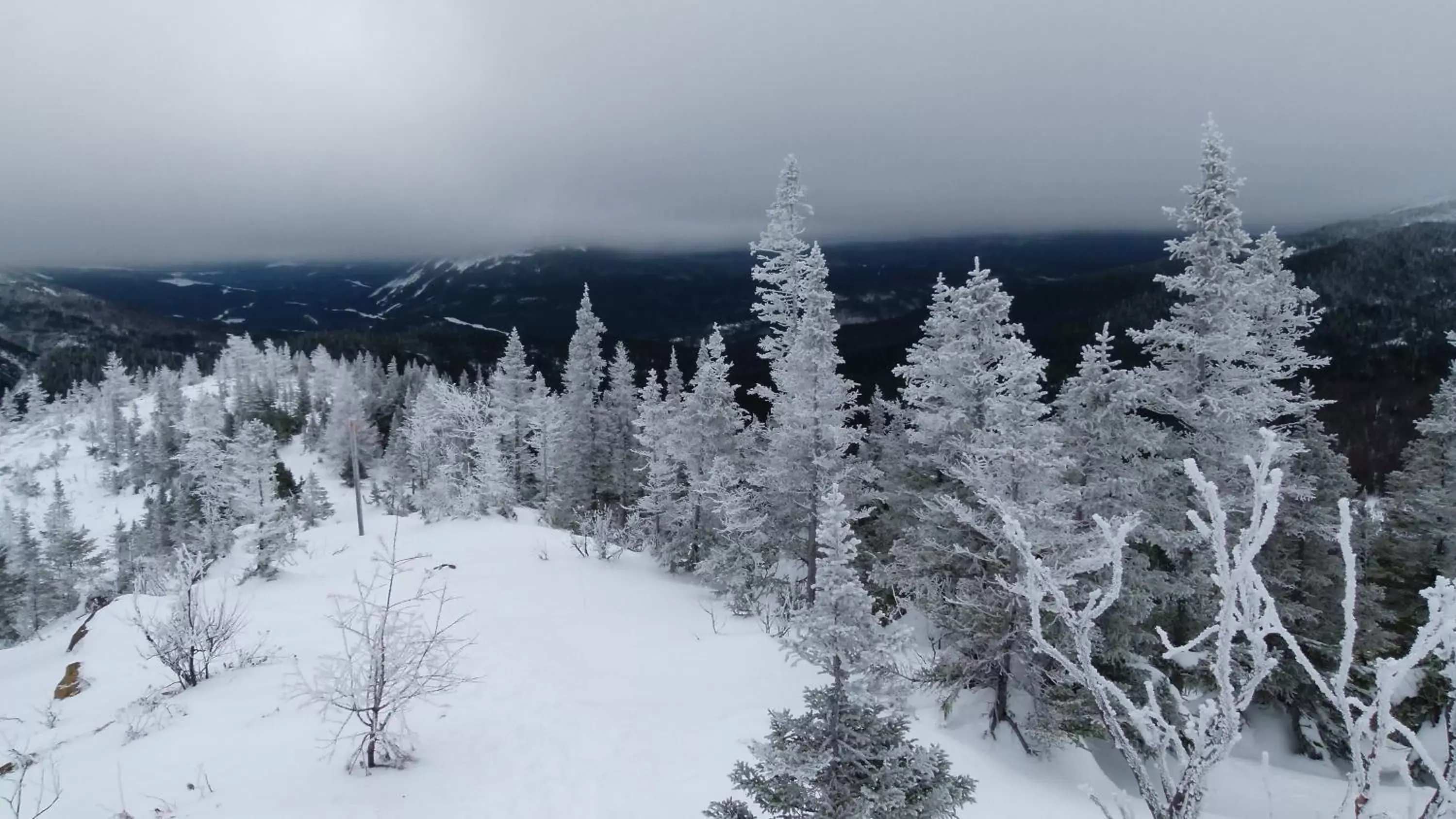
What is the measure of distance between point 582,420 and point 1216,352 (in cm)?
2792

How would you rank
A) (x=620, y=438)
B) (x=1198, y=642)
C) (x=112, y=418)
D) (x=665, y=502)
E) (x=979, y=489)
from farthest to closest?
(x=112, y=418) < (x=620, y=438) < (x=665, y=502) < (x=979, y=489) < (x=1198, y=642)

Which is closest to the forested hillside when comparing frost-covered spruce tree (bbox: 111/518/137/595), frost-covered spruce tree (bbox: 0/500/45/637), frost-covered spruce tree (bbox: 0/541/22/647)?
frost-covered spruce tree (bbox: 0/541/22/647)

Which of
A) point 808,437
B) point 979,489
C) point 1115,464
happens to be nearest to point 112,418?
point 808,437

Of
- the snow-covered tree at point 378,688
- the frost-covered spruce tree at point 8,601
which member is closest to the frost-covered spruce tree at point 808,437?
the snow-covered tree at point 378,688

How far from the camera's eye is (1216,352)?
47.8 feet

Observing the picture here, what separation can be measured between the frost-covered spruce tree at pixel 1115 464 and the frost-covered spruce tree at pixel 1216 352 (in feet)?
2.48

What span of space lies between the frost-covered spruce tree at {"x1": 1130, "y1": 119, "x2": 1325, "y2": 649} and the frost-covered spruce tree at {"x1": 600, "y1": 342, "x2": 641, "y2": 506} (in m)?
23.9

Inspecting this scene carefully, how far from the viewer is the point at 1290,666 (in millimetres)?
16156

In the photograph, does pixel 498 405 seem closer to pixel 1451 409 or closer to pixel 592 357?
pixel 592 357

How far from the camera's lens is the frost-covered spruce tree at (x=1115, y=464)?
13516 mm

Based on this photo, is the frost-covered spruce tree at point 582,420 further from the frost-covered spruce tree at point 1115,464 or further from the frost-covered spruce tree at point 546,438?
the frost-covered spruce tree at point 1115,464

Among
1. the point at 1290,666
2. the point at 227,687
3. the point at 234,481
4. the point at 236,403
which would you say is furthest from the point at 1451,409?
the point at 236,403

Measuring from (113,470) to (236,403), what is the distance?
1487 centimetres

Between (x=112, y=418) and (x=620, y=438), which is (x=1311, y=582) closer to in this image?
(x=620, y=438)
